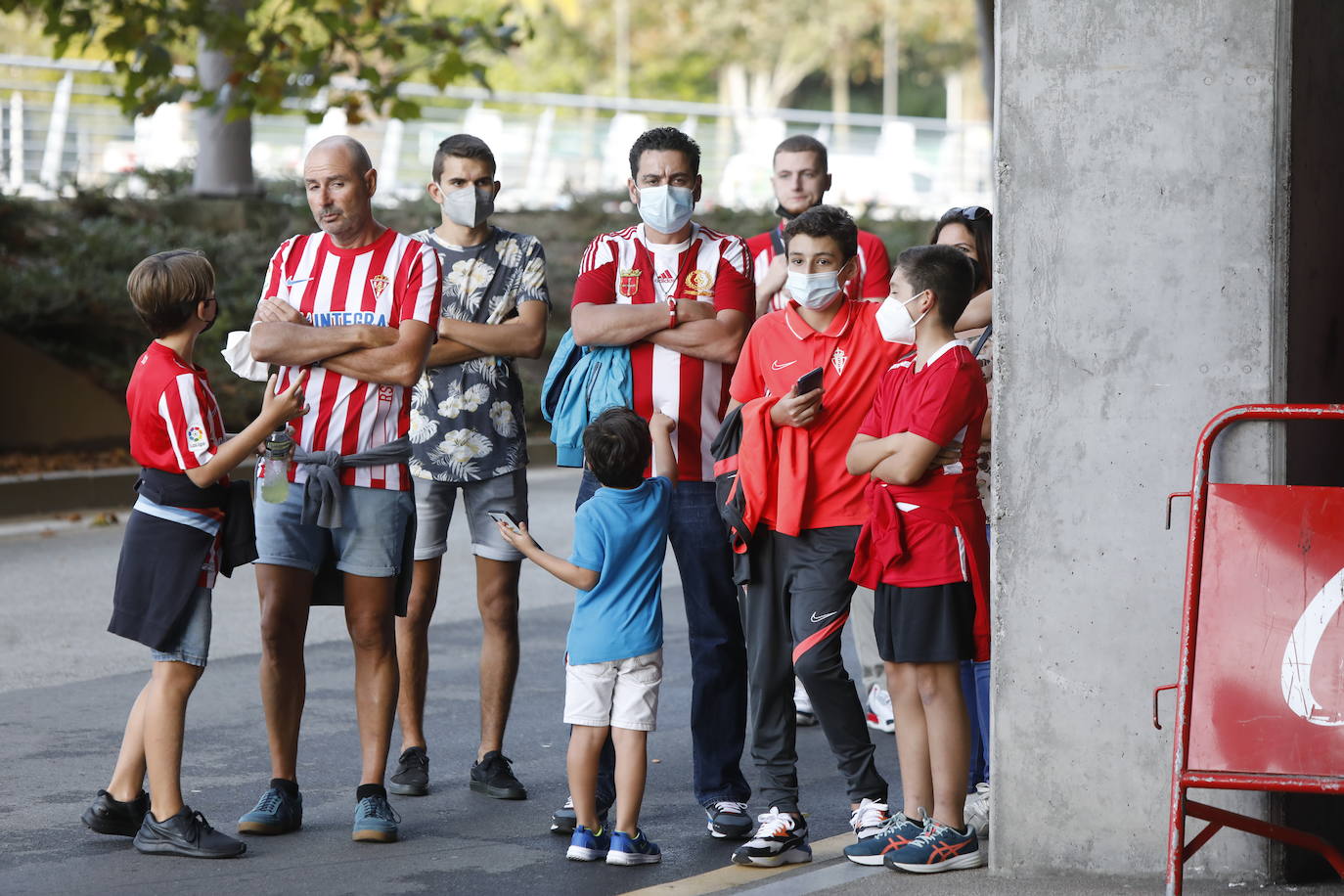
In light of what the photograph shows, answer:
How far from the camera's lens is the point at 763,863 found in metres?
5.26

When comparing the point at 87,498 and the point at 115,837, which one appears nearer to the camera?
the point at 115,837

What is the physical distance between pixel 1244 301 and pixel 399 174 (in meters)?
19.2

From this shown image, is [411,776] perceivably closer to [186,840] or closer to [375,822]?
[375,822]

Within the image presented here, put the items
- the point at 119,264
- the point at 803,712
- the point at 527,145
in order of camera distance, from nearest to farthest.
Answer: the point at 803,712, the point at 119,264, the point at 527,145

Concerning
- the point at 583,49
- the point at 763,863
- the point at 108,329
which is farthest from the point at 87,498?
the point at 583,49

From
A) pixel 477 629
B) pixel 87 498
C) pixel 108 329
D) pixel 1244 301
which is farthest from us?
pixel 108 329

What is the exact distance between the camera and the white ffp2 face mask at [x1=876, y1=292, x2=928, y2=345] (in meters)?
5.18

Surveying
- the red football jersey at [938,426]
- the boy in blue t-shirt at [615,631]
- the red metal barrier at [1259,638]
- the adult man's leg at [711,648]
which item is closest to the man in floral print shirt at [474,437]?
the adult man's leg at [711,648]

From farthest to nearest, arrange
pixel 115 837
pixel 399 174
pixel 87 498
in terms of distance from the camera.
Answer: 1. pixel 399 174
2. pixel 87 498
3. pixel 115 837

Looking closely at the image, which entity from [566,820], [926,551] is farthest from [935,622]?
[566,820]

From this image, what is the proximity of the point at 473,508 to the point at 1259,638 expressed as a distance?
2966 millimetres

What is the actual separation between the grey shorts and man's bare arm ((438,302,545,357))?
447mm

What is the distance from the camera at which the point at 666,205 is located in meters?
5.78

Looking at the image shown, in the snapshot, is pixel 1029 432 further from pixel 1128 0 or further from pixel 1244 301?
pixel 1128 0
